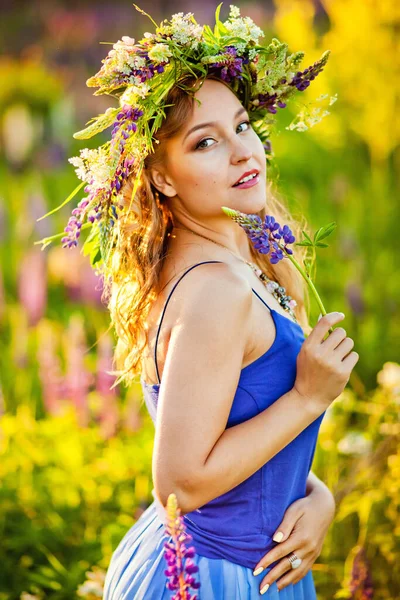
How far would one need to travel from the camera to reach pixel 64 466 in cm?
358

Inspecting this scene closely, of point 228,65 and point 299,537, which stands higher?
point 228,65

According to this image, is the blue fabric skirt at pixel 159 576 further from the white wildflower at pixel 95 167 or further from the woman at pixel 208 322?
the white wildflower at pixel 95 167

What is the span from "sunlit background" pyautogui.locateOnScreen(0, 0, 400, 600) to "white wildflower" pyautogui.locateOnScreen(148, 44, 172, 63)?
0.50m

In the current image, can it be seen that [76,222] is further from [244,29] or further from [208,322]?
[244,29]

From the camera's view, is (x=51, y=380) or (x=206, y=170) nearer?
(x=206, y=170)

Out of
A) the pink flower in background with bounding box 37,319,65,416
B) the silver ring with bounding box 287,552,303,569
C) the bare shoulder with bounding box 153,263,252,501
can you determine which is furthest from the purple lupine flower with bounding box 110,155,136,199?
the pink flower in background with bounding box 37,319,65,416

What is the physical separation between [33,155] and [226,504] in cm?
Answer: 802

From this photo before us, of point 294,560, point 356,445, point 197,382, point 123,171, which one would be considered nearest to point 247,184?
point 123,171

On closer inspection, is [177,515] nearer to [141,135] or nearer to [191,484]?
[191,484]

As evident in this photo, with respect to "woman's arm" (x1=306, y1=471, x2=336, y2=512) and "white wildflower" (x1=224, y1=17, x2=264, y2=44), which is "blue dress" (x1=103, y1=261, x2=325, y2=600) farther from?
"white wildflower" (x1=224, y1=17, x2=264, y2=44)

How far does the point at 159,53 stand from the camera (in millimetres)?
1802

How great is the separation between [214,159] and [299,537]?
93 centimetres

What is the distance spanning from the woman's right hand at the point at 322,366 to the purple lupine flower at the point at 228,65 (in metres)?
0.63

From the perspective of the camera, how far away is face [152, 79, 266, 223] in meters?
1.86
